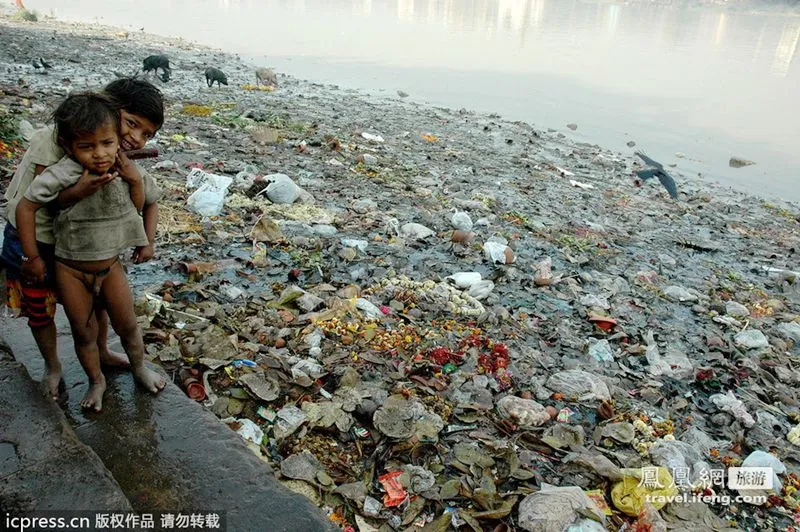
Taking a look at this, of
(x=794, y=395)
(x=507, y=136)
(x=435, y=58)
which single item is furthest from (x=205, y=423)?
(x=435, y=58)

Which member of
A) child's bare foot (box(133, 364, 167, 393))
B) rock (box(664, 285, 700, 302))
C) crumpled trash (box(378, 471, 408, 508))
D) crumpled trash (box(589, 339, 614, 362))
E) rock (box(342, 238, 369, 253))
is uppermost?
child's bare foot (box(133, 364, 167, 393))

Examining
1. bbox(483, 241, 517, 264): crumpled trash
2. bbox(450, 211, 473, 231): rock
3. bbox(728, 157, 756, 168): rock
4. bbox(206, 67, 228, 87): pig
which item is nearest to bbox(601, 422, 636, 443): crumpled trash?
bbox(483, 241, 517, 264): crumpled trash

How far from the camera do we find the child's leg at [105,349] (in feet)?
6.69

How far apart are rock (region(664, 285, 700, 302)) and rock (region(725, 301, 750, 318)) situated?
25 cm

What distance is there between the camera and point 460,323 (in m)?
3.54

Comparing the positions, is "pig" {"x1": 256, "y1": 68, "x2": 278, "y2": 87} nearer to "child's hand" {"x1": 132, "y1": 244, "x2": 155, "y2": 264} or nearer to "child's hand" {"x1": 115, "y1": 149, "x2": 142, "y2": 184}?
"child's hand" {"x1": 132, "y1": 244, "x2": 155, "y2": 264}

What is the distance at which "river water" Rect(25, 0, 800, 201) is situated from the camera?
1131cm

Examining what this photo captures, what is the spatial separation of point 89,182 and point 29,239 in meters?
0.27

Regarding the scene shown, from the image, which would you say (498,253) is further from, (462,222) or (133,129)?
(133,129)

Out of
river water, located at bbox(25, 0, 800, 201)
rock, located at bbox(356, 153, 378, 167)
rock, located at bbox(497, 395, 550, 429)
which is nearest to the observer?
rock, located at bbox(497, 395, 550, 429)

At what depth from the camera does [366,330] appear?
10.4 ft

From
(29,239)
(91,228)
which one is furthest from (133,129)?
(29,239)

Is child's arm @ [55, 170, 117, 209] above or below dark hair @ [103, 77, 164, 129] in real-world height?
below

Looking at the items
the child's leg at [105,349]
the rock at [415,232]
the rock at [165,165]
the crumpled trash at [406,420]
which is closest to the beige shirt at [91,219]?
the child's leg at [105,349]
